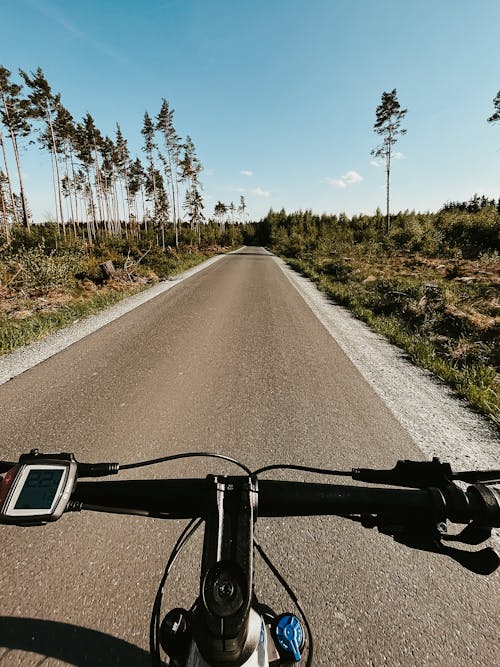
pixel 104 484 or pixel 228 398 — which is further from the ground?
pixel 104 484

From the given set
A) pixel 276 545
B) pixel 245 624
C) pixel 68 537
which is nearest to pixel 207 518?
pixel 245 624

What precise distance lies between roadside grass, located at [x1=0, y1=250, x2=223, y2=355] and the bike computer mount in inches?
233

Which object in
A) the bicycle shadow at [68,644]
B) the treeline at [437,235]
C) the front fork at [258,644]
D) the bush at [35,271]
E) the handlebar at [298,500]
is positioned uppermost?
the treeline at [437,235]

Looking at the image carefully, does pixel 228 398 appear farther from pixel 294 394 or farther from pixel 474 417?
pixel 474 417

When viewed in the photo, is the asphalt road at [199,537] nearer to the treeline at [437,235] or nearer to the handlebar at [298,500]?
the handlebar at [298,500]

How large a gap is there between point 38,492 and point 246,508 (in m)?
0.57

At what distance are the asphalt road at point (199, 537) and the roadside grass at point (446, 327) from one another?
1.36 metres

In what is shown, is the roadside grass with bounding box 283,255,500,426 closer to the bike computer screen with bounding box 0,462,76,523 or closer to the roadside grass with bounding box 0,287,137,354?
the bike computer screen with bounding box 0,462,76,523

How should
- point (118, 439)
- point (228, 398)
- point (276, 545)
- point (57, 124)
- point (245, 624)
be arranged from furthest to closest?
point (57, 124)
point (228, 398)
point (118, 439)
point (276, 545)
point (245, 624)

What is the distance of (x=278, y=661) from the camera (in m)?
0.90

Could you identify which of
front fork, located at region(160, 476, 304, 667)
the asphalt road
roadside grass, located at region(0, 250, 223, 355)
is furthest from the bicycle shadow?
roadside grass, located at region(0, 250, 223, 355)

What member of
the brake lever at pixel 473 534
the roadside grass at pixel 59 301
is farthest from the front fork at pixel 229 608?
the roadside grass at pixel 59 301

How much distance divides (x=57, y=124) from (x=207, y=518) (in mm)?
45847

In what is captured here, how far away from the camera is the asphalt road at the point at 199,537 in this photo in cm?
163
